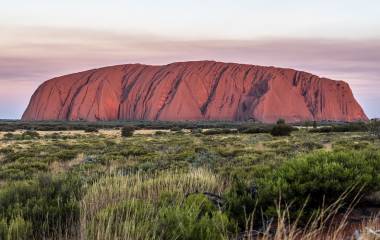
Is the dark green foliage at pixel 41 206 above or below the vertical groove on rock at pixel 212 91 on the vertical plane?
below

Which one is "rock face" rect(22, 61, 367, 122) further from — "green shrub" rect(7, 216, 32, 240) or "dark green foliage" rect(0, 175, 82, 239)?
"green shrub" rect(7, 216, 32, 240)

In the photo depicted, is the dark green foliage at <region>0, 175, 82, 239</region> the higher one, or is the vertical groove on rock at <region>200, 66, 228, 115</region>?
the vertical groove on rock at <region>200, 66, 228, 115</region>

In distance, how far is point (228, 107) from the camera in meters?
162

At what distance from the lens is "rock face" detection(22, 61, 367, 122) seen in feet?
525

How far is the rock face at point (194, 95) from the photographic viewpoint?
15988cm

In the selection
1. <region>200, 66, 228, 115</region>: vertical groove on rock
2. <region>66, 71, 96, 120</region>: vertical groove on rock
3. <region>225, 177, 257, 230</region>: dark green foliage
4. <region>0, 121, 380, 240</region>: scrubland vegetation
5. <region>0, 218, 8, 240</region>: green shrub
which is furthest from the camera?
<region>66, 71, 96, 120</region>: vertical groove on rock

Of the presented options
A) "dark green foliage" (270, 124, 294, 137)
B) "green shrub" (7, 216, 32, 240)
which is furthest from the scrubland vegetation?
"dark green foliage" (270, 124, 294, 137)

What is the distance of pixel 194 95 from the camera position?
543 feet

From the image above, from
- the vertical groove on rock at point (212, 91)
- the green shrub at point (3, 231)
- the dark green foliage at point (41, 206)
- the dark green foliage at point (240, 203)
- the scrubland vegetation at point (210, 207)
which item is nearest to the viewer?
the green shrub at point (3, 231)

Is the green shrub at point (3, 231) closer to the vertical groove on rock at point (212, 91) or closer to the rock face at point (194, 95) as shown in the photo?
the rock face at point (194, 95)

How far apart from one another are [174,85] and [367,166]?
16382 centimetres

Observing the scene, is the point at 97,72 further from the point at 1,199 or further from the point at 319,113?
the point at 1,199

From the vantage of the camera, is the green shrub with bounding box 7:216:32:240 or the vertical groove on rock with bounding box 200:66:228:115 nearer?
the green shrub with bounding box 7:216:32:240

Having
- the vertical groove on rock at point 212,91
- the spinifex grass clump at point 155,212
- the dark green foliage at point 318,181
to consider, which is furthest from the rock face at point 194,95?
the dark green foliage at point 318,181
